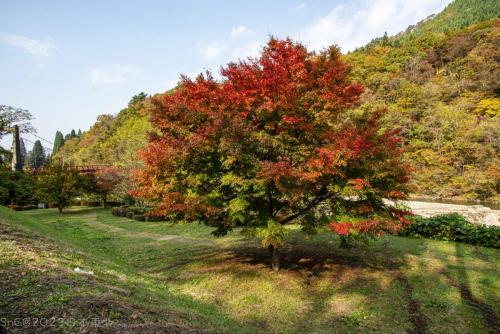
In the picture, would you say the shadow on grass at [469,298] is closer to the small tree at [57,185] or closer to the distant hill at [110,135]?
the small tree at [57,185]

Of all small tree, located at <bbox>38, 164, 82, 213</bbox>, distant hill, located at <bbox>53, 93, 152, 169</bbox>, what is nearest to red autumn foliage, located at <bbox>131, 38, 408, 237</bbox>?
small tree, located at <bbox>38, 164, 82, 213</bbox>

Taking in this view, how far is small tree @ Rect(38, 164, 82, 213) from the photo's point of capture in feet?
100

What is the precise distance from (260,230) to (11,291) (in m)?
6.02

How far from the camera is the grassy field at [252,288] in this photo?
514 cm

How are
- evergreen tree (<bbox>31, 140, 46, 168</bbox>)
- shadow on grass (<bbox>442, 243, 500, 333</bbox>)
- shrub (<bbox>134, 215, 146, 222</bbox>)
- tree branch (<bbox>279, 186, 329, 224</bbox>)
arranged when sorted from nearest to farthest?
shadow on grass (<bbox>442, 243, 500, 333</bbox>), tree branch (<bbox>279, 186, 329, 224</bbox>), shrub (<bbox>134, 215, 146, 222</bbox>), evergreen tree (<bbox>31, 140, 46, 168</bbox>)

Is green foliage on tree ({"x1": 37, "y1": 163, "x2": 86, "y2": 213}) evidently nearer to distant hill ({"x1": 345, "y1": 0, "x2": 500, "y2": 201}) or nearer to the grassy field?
the grassy field

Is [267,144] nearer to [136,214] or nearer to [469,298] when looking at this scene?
[469,298]

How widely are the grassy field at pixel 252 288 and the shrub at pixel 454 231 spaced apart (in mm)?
806

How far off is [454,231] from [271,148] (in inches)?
468

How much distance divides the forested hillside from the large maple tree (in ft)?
52.3

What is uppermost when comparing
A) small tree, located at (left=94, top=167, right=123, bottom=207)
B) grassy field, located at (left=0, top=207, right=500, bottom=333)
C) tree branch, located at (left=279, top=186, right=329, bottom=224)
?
small tree, located at (left=94, top=167, right=123, bottom=207)

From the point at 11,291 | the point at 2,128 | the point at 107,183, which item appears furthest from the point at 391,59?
the point at 11,291

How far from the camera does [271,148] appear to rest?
9.64 m

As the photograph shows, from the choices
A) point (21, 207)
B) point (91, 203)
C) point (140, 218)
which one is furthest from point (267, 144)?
point (91, 203)
